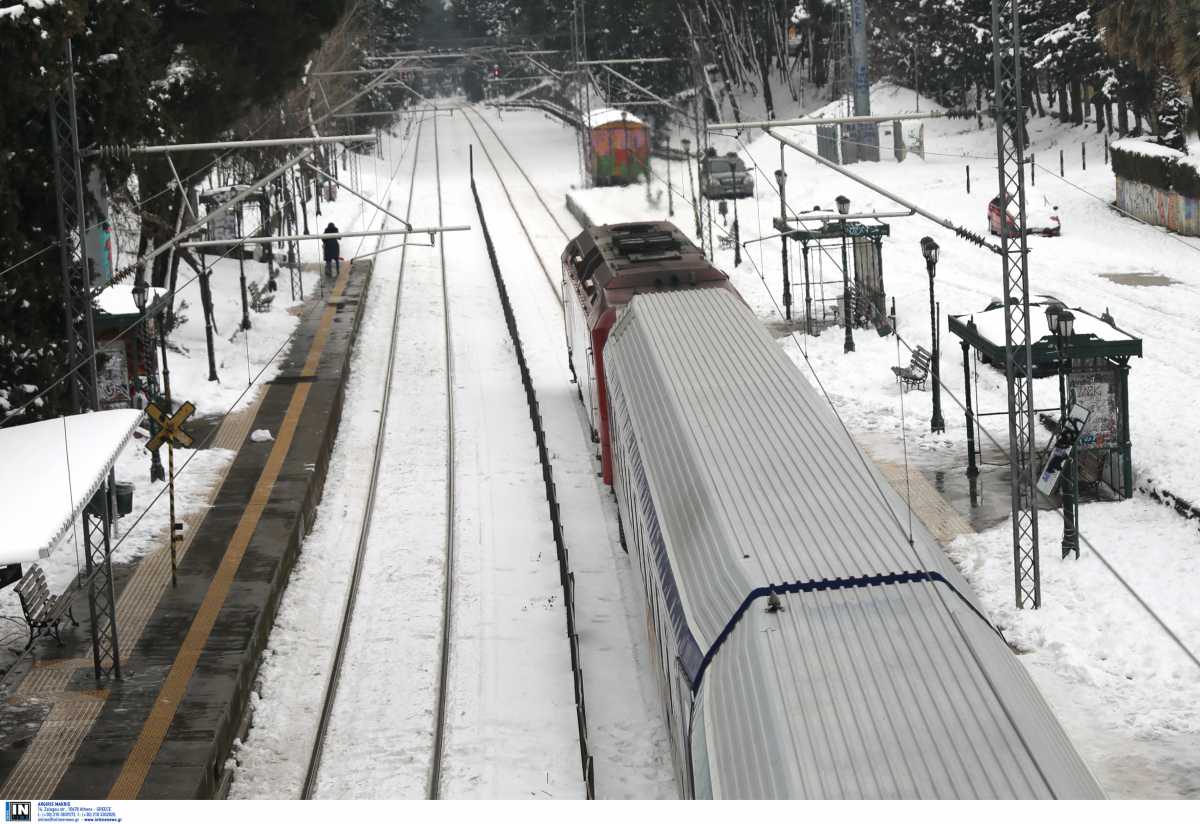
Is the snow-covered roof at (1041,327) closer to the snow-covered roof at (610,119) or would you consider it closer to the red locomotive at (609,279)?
the red locomotive at (609,279)

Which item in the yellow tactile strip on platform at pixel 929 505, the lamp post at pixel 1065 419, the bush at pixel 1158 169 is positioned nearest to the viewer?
the lamp post at pixel 1065 419

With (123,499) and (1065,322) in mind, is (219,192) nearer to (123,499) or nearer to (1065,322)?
(123,499)

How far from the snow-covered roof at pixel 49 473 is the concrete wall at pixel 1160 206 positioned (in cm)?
3200

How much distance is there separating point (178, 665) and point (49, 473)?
2704mm

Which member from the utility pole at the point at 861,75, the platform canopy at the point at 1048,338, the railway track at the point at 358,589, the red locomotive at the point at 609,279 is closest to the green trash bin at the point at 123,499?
the railway track at the point at 358,589

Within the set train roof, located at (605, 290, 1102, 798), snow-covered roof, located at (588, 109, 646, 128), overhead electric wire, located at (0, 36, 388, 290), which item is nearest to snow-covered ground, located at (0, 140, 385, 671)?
overhead electric wire, located at (0, 36, 388, 290)

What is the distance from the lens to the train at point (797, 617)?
912 cm

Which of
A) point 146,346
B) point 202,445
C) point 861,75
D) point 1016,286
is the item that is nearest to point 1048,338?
point 1016,286

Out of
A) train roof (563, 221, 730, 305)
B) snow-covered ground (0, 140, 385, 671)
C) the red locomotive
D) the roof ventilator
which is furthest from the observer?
the roof ventilator

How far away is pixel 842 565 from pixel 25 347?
1390cm

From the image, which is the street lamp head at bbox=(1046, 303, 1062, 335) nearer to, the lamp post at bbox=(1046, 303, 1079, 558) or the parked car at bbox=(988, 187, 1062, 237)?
the lamp post at bbox=(1046, 303, 1079, 558)

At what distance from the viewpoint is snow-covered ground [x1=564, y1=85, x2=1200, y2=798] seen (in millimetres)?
15508

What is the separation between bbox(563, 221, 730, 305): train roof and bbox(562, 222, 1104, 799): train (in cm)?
527
